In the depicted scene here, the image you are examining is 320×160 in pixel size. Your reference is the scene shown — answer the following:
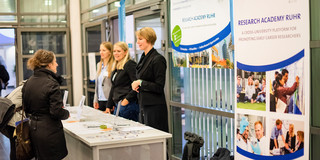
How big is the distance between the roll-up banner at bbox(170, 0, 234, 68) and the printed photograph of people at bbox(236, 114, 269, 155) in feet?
2.73

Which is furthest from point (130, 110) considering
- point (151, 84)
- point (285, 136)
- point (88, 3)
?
point (88, 3)

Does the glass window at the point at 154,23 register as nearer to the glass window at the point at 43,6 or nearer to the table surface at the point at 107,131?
the table surface at the point at 107,131

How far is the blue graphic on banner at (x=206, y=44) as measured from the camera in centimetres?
450

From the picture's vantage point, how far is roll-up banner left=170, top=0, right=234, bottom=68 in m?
4.52

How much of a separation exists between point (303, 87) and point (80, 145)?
84.1 inches

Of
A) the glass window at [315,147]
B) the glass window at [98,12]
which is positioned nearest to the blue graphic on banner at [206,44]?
the glass window at [315,147]

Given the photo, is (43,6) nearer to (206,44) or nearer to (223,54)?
(206,44)

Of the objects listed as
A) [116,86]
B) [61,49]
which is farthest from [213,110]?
[61,49]

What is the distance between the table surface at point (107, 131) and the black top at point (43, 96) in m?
0.30

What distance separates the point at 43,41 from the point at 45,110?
6.79 meters

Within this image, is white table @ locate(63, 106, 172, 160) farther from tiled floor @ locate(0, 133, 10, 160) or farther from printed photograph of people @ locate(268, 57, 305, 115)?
tiled floor @ locate(0, 133, 10, 160)

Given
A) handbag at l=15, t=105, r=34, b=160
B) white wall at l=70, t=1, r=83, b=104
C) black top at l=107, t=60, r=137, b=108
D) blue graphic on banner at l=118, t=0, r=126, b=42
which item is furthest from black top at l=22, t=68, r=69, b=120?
white wall at l=70, t=1, r=83, b=104

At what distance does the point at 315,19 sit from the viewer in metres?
3.48

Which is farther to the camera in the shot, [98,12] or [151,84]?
[98,12]
